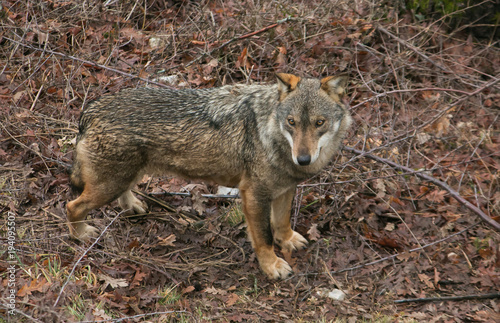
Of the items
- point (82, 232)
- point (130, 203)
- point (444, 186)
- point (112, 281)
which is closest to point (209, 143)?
point (130, 203)

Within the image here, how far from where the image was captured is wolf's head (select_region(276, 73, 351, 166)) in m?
4.89

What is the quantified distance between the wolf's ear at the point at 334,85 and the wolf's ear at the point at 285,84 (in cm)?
31

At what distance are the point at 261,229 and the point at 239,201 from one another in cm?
117

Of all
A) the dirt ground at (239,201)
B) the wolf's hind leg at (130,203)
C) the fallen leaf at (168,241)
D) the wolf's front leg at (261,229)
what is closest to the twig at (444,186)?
the dirt ground at (239,201)

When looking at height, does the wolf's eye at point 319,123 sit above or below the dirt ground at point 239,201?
above

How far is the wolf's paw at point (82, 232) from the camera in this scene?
6.14 m

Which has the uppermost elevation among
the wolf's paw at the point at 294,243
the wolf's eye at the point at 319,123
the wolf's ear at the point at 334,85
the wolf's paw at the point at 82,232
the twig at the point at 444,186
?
the wolf's ear at the point at 334,85

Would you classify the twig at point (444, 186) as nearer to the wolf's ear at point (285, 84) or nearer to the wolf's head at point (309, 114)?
the wolf's head at point (309, 114)

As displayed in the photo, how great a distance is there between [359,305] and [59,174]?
4623mm

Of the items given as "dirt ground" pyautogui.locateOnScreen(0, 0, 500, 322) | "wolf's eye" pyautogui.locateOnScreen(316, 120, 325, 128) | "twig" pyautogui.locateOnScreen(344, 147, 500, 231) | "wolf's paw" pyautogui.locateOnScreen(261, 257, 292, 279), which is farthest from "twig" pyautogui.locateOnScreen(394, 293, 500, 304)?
"wolf's eye" pyautogui.locateOnScreen(316, 120, 325, 128)

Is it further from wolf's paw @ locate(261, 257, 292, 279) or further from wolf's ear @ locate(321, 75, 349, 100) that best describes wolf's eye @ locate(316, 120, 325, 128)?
wolf's paw @ locate(261, 257, 292, 279)

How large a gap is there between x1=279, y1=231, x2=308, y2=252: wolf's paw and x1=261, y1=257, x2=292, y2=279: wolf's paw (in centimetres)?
37

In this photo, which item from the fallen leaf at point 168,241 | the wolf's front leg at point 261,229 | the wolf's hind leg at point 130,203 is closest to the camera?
the wolf's front leg at point 261,229

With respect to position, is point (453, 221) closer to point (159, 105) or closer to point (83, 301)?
point (159, 105)
